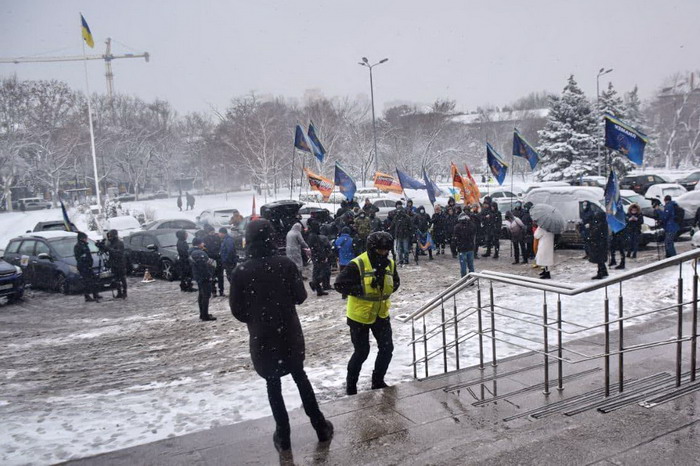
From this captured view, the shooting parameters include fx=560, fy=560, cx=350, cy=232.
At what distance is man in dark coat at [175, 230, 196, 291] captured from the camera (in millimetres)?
13758

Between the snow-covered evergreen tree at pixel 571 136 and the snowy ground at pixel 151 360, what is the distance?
32801mm

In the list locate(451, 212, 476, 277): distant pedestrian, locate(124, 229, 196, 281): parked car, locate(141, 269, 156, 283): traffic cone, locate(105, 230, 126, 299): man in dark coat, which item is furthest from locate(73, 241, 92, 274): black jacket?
locate(451, 212, 476, 277): distant pedestrian

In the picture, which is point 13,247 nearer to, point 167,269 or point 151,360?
point 167,269

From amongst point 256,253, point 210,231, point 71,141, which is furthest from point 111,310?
point 71,141

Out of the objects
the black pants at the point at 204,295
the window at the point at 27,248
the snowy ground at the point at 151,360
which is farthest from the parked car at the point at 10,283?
the black pants at the point at 204,295

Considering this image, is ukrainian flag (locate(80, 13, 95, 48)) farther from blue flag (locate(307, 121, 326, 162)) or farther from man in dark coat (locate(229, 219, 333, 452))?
man in dark coat (locate(229, 219, 333, 452))

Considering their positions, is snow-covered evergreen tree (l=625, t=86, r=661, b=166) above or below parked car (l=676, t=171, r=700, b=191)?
above

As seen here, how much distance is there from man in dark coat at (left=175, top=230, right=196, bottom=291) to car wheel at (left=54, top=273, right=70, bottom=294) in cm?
300

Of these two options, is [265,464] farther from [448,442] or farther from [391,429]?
[448,442]

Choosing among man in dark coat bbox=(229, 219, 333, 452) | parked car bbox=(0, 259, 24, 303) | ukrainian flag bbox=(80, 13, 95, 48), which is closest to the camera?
man in dark coat bbox=(229, 219, 333, 452)

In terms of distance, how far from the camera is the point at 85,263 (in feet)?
43.8

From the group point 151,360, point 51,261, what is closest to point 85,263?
point 51,261

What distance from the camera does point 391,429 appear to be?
457cm

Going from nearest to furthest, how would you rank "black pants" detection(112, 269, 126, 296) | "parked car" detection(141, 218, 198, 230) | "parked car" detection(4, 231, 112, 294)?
"black pants" detection(112, 269, 126, 296) → "parked car" detection(4, 231, 112, 294) → "parked car" detection(141, 218, 198, 230)
